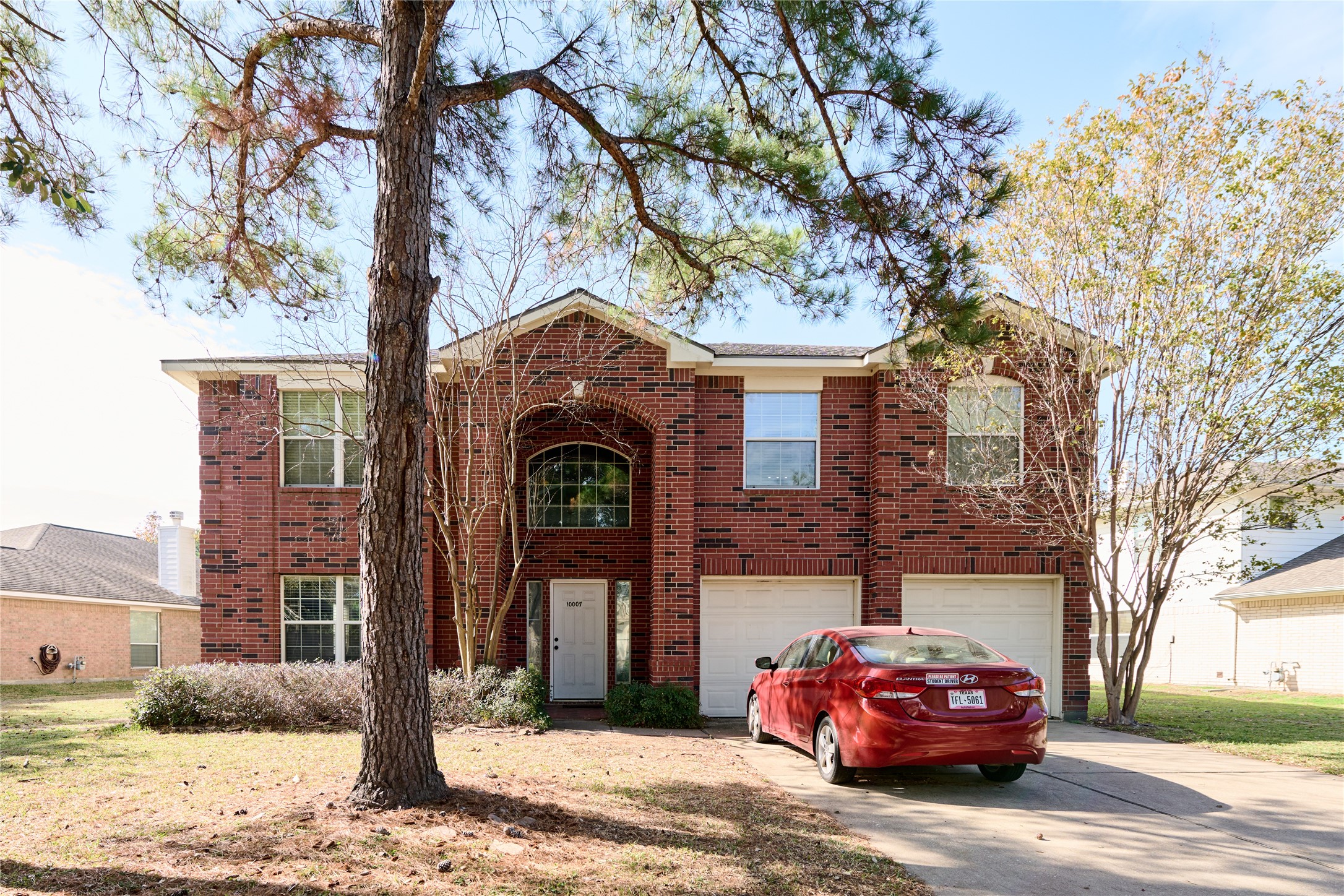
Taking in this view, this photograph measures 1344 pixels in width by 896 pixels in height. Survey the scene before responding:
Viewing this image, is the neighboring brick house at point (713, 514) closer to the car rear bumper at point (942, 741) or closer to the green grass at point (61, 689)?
the car rear bumper at point (942, 741)

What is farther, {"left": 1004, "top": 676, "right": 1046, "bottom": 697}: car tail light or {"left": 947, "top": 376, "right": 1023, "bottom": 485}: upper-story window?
{"left": 947, "top": 376, "right": 1023, "bottom": 485}: upper-story window

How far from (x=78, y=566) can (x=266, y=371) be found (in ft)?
50.0

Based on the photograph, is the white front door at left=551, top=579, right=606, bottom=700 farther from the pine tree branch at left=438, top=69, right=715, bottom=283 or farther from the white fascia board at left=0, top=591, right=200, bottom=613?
the white fascia board at left=0, top=591, right=200, bottom=613

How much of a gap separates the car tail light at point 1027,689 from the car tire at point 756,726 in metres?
3.48

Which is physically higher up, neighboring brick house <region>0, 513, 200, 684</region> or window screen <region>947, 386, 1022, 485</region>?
window screen <region>947, 386, 1022, 485</region>

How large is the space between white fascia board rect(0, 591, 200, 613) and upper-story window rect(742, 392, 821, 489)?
17966mm

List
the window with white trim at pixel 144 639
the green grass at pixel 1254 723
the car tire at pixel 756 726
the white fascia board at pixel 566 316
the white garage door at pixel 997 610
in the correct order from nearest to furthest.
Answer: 1. the green grass at pixel 1254 723
2. the car tire at pixel 756 726
3. the white fascia board at pixel 566 316
4. the white garage door at pixel 997 610
5. the window with white trim at pixel 144 639

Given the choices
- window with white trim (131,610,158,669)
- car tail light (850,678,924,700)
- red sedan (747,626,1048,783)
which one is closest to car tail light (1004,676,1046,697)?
red sedan (747,626,1048,783)

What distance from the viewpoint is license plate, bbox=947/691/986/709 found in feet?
22.1

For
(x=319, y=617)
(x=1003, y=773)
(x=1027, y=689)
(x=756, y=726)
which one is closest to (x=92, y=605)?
(x=319, y=617)

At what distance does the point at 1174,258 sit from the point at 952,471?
13.6ft

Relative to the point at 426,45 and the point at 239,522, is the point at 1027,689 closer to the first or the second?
the point at 426,45

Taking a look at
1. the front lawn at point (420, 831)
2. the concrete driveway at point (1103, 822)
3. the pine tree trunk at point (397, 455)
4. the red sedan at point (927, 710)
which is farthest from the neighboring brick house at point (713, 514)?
the pine tree trunk at point (397, 455)

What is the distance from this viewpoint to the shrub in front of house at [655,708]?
435 inches
